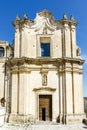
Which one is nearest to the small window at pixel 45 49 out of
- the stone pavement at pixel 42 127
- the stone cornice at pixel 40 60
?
the stone cornice at pixel 40 60

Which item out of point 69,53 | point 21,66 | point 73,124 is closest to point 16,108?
point 21,66

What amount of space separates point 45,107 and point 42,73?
2923mm

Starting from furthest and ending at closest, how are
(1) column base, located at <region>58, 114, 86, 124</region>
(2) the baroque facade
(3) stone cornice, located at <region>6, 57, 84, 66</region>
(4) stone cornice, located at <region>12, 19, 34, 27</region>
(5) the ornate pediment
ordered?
(5) the ornate pediment < (4) stone cornice, located at <region>12, 19, 34, 27</region> < (3) stone cornice, located at <region>6, 57, 84, 66</region> < (2) the baroque facade < (1) column base, located at <region>58, 114, 86, 124</region>

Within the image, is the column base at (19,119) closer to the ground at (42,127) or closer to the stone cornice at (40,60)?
the ground at (42,127)

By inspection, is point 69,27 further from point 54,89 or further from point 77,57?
point 54,89

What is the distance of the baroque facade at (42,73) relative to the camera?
21016 mm

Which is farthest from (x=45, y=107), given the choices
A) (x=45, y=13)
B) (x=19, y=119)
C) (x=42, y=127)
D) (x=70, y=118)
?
(x=45, y=13)

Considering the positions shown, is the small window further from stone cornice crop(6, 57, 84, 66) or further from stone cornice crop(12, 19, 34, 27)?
stone cornice crop(12, 19, 34, 27)

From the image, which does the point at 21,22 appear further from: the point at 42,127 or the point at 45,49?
the point at 42,127

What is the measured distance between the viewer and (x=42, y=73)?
21.7m

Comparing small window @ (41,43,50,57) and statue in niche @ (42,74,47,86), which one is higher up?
small window @ (41,43,50,57)

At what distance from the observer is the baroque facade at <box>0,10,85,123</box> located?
827 inches

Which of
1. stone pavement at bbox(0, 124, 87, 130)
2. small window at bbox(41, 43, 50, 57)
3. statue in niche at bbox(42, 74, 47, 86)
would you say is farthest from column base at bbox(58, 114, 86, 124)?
small window at bbox(41, 43, 50, 57)

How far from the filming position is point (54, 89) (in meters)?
21.4
